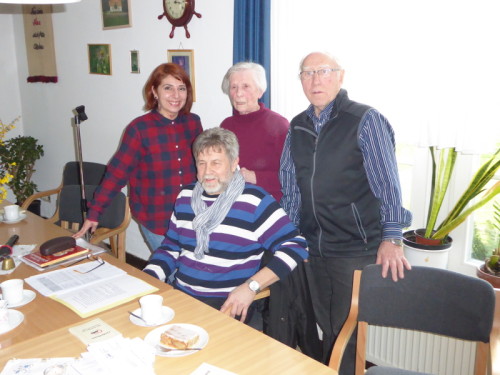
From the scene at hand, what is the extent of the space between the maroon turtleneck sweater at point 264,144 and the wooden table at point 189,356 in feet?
2.87

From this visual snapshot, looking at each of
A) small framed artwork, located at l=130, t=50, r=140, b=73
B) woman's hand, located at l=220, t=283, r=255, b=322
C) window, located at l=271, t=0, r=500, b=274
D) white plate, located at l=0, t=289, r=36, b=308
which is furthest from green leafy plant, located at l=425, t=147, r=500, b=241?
small framed artwork, located at l=130, t=50, r=140, b=73

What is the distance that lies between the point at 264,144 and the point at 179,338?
1280 mm

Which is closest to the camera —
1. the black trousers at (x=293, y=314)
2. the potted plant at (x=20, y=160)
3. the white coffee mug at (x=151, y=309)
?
the white coffee mug at (x=151, y=309)

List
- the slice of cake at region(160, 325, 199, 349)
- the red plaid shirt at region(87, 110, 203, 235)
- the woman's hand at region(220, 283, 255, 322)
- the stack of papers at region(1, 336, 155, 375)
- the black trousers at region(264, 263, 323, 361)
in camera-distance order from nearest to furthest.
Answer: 1. the stack of papers at region(1, 336, 155, 375)
2. the slice of cake at region(160, 325, 199, 349)
3. the woman's hand at region(220, 283, 255, 322)
4. the black trousers at region(264, 263, 323, 361)
5. the red plaid shirt at region(87, 110, 203, 235)

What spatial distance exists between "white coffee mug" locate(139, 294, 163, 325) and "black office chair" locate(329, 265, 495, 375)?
24.5 inches

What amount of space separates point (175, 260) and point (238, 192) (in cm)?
42

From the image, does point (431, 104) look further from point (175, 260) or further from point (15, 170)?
point (15, 170)

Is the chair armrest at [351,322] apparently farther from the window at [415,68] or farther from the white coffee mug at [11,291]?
the white coffee mug at [11,291]

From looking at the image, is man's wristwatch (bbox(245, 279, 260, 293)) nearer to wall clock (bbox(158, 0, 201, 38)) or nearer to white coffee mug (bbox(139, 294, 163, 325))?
white coffee mug (bbox(139, 294, 163, 325))

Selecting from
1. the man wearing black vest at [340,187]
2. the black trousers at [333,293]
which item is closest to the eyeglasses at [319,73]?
the man wearing black vest at [340,187]

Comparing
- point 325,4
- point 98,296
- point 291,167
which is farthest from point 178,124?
point 98,296

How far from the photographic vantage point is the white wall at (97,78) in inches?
130

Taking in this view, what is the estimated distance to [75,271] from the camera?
1972 mm

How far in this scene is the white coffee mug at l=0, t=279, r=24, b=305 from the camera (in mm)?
1670
